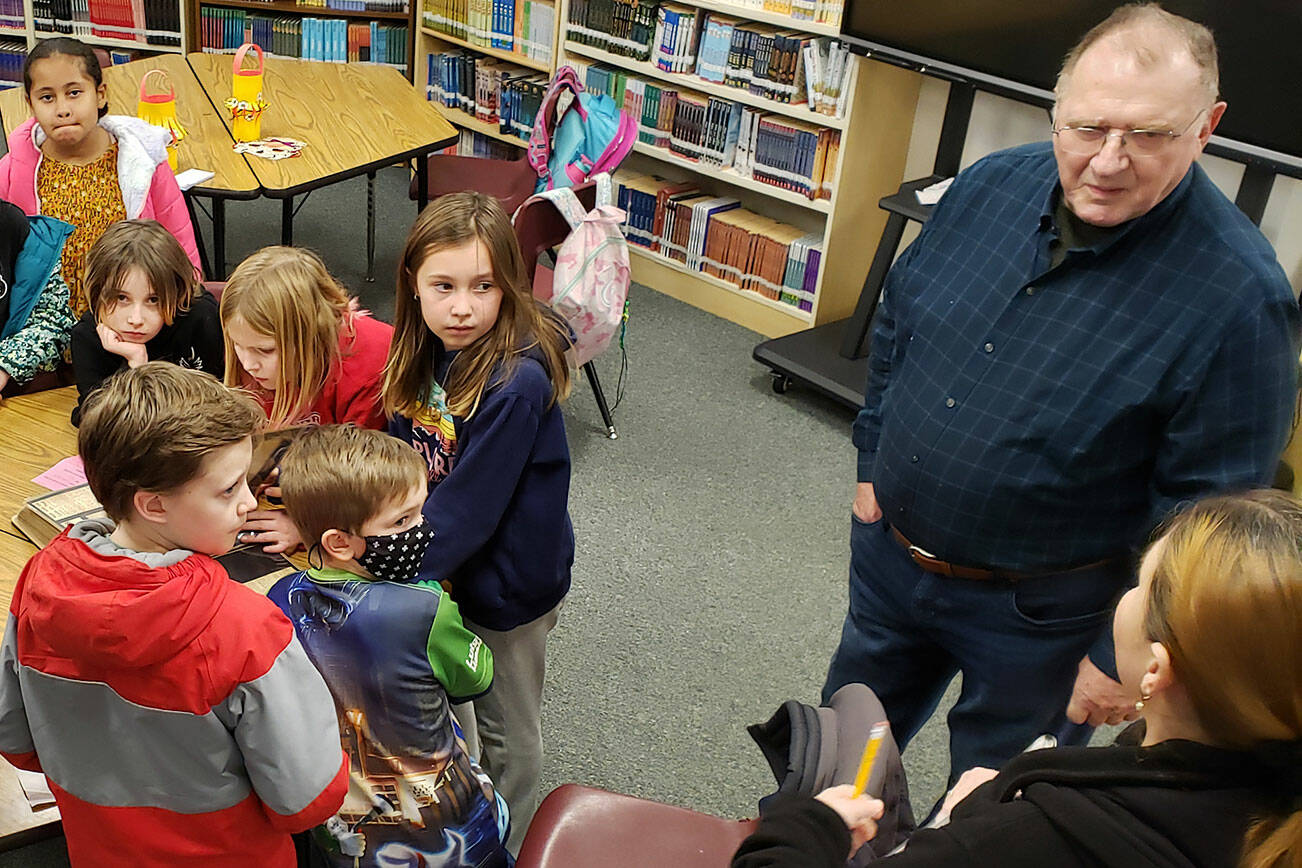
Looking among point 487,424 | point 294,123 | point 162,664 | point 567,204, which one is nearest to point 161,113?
point 294,123

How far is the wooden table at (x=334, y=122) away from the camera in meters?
3.66

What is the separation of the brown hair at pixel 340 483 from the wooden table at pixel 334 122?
2076 mm

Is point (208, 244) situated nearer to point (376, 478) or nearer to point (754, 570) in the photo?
point (754, 570)

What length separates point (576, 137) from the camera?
384 centimetres

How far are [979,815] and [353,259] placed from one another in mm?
4262

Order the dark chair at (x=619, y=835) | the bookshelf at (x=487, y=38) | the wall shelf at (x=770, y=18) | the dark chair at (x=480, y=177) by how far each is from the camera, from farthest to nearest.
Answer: the bookshelf at (x=487, y=38)
the dark chair at (x=480, y=177)
the wall shelf at (x=770, y=18)
the dark chair at (x=619, y=835)

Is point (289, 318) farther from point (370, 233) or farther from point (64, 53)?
point (370, 233)

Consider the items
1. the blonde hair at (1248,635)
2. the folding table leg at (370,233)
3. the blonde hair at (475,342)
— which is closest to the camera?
the blonde hair at (1248,635)

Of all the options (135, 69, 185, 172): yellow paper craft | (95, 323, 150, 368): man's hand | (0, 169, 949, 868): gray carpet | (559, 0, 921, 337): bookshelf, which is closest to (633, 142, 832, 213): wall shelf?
(559, 0, 921, 337): bookshelf

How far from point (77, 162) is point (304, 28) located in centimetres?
291

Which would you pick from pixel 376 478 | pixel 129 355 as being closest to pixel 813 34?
pixel 129 355

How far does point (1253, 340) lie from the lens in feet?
5.05

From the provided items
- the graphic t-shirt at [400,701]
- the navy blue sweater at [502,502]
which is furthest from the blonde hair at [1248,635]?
the navy blue sweater at [502,502]

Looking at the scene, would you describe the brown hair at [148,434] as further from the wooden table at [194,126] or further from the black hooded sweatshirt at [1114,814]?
the wooden table at [194,126]
